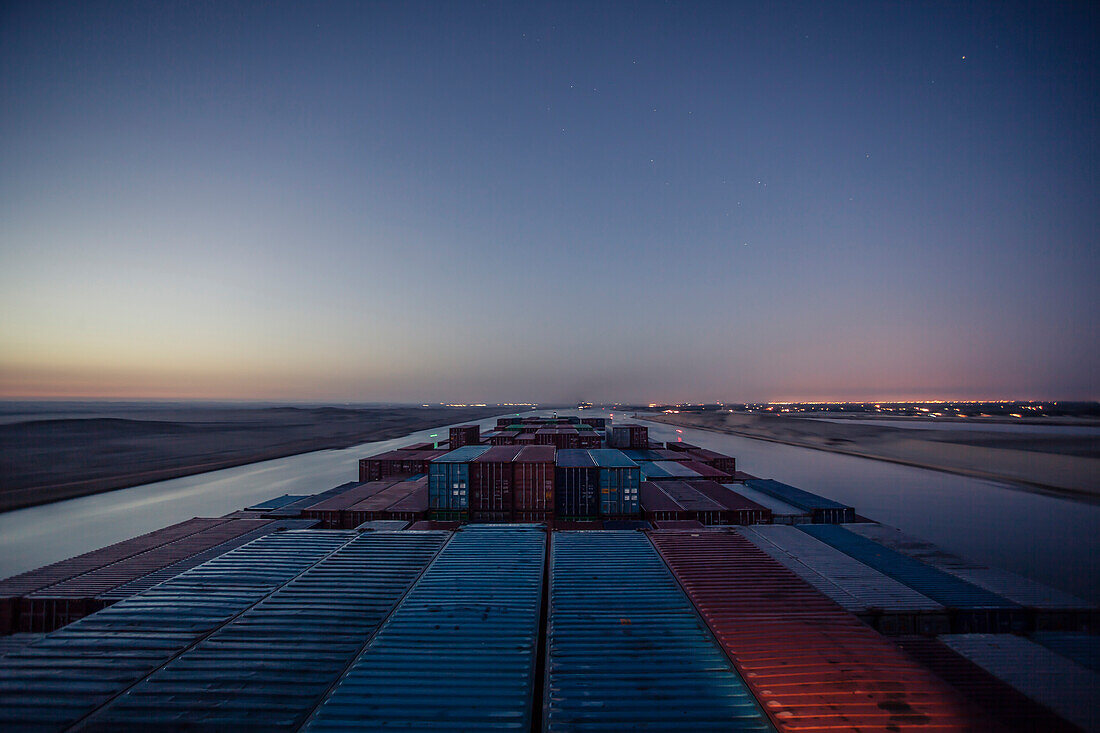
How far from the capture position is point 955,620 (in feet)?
43.7

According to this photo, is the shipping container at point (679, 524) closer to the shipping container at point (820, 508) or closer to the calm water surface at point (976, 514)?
the shipping container at point (820, 508)

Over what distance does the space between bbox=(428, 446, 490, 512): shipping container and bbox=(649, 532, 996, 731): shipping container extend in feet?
49.6

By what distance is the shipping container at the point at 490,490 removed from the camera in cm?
2353

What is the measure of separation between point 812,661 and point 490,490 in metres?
18.4

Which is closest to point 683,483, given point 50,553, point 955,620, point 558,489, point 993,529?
point 558,489

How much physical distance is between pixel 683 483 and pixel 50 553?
4661cm

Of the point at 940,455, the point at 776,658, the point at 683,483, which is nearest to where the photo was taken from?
the point at 776,658

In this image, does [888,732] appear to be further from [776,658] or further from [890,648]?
[890,648]

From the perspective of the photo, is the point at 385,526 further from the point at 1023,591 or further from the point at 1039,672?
the point at 1023,591

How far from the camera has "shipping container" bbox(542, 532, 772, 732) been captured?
20.5ft

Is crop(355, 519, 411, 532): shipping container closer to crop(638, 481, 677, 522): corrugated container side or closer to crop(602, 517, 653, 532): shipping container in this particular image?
crop(602, 517, 653, 532): shipping container

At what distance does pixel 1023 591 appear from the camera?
1500 cm

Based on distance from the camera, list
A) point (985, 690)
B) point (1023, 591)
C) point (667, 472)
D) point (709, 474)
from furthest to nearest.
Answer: point (709, 474), point (667, 472), point (1023, 591), point (985, 690)

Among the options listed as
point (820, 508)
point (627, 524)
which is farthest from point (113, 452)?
point (820, 508)
